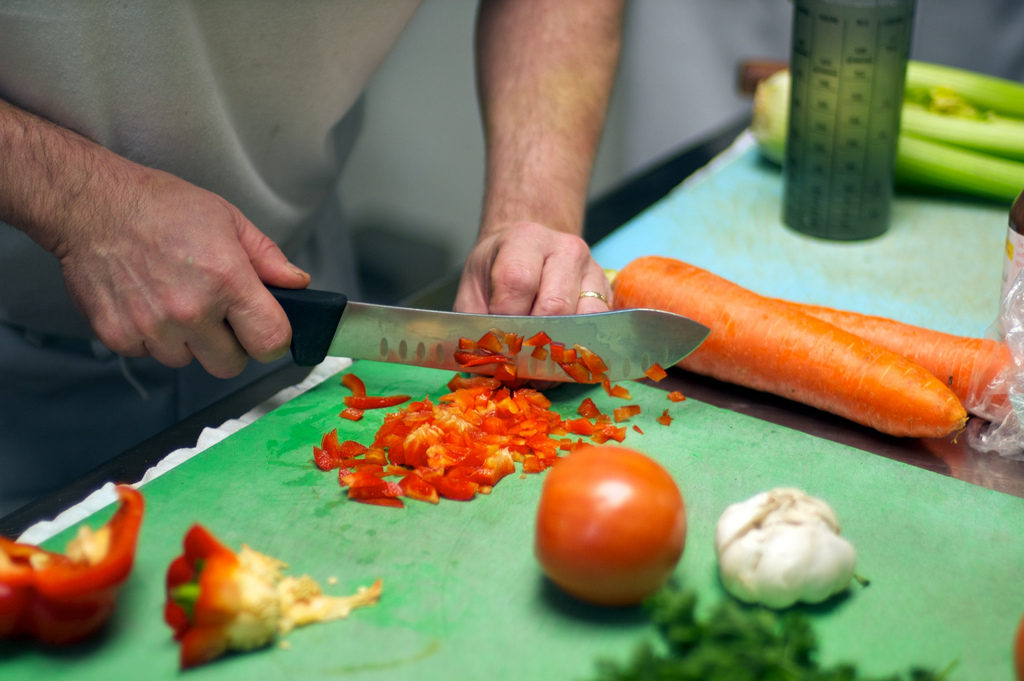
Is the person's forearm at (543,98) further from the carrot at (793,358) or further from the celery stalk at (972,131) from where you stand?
the celery stalk at (972,131)

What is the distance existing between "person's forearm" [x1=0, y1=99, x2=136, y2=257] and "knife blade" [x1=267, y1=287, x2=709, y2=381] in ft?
1.08

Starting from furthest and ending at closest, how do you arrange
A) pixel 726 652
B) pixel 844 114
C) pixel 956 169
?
pixel 956 169, pixel 844 114, pixel 726 652

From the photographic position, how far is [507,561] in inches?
47.7

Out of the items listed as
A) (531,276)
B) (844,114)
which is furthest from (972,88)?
(531,276)

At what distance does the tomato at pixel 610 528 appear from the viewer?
1.02 metres

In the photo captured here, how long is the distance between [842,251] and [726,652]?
141cm

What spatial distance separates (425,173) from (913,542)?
9.90 ft

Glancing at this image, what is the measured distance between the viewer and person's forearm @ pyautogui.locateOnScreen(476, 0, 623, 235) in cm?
192

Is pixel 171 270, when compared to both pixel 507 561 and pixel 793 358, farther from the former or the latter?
pixel 793 358

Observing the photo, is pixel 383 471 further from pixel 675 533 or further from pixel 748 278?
pixel 748 278

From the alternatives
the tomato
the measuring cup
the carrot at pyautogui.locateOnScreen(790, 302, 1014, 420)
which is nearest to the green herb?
the tomato

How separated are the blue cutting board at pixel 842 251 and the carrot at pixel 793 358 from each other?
12.0 inches

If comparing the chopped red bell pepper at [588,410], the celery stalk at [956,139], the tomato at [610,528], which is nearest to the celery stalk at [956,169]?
the celery stalk at [956,139]

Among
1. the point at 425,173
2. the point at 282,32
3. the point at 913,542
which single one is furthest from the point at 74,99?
the point at 425,173
